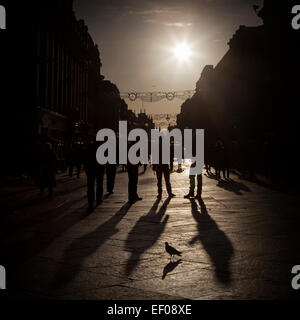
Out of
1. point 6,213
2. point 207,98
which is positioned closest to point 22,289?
point 6,213

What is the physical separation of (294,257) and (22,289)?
3193 millimetres

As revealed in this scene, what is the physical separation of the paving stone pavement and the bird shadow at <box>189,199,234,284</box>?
1 cm

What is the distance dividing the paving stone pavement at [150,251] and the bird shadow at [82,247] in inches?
0.5

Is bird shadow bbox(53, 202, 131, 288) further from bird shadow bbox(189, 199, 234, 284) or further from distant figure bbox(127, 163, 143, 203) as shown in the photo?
distant figure bbox(127, 163, 143, 203)

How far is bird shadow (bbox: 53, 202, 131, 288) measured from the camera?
5491mm

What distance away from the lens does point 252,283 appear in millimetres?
5086

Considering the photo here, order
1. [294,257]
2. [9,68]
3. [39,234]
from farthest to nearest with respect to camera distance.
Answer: [9,68] → [39,234] → [294,257]

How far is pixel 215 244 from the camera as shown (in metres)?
7.21

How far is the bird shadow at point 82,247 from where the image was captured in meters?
5.49

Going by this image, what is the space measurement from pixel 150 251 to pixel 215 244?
38.7 inches
